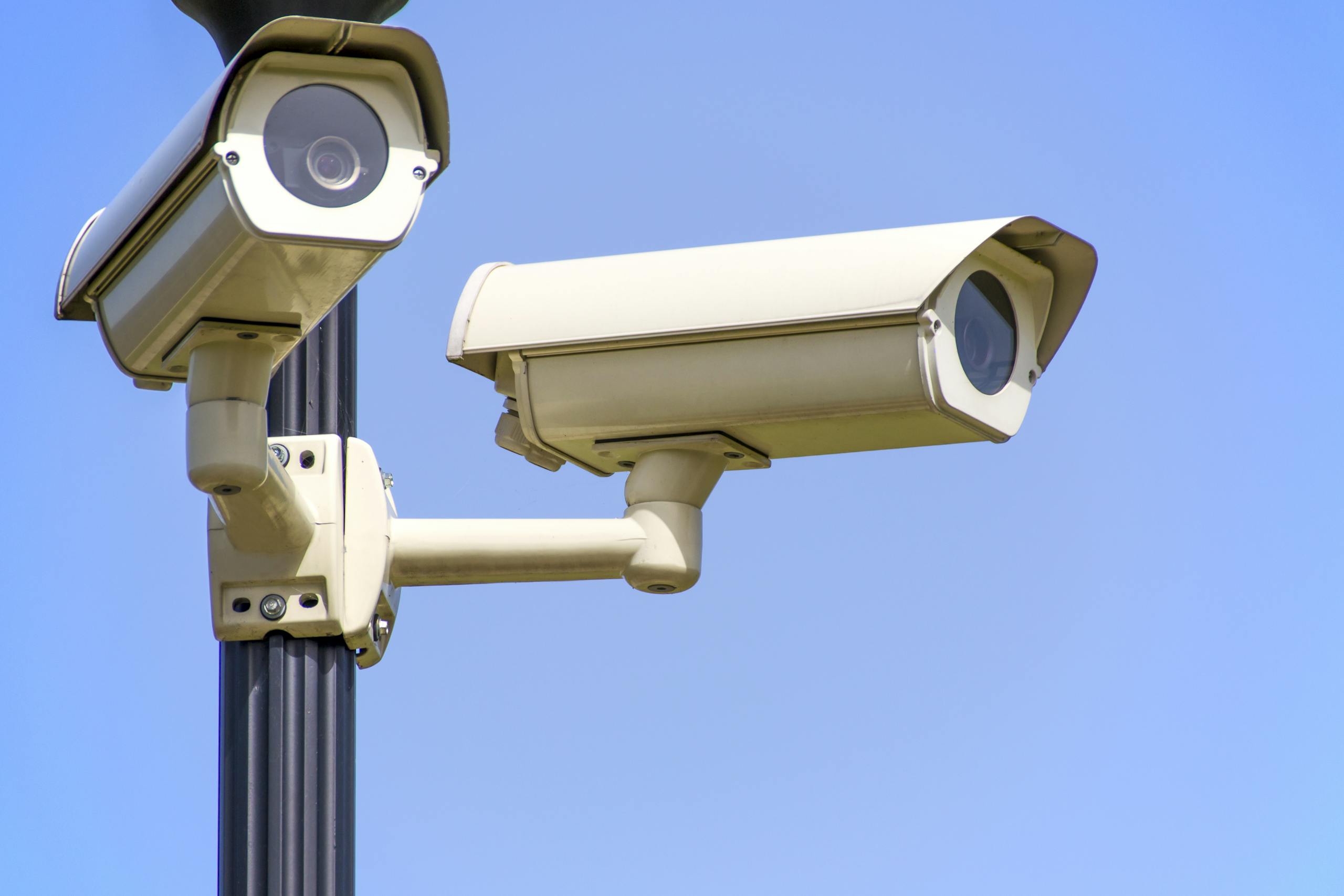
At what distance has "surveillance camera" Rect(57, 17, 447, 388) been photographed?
1825mm

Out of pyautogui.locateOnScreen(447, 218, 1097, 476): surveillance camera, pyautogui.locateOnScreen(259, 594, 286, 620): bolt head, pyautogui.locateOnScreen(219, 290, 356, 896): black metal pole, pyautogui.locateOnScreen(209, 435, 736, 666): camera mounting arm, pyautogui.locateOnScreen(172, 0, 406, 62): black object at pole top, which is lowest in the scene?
pyautogui.locateOnScreen(219, 290, 356, 896): black metal pole

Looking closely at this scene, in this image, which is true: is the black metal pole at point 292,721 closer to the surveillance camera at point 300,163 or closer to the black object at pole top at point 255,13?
the black object at pole top at point 255,13

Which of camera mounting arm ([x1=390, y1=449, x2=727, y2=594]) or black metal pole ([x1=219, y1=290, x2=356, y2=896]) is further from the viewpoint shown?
camera mounting arm ([x1=390, y1=449, x2=727, y2=594])

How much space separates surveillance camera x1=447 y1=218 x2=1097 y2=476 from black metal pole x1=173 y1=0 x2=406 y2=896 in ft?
0.61

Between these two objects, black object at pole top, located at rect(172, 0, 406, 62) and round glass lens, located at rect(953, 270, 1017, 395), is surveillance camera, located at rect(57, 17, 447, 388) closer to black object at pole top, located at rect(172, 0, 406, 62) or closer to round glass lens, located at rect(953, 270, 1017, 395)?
black object at pole top, located at rect(172, 0, 406, 62)

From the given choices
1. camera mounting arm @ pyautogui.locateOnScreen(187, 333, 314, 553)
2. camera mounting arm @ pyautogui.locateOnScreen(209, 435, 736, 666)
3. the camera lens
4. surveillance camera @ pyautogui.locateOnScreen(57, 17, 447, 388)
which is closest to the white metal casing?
camera mounting arm @ pyautogui.locateOnScreen(209, 435, 736, 666)

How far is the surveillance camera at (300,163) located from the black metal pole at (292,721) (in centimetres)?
46

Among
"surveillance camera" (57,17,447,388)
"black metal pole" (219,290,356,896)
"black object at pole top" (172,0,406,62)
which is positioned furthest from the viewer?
"black object at pole top" (172,0,406,62)

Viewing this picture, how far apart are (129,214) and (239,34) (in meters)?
0.45

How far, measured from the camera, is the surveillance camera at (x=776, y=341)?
2.36m

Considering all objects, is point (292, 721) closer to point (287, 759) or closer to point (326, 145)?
point (287, 759)

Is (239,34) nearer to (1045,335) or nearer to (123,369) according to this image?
(123,369)

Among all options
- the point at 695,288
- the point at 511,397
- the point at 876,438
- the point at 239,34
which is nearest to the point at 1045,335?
the point at 876,438

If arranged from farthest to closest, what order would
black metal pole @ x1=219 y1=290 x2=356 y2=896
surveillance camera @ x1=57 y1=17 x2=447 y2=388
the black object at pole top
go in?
the black object at pole top
black metal pole @ x1=219 y1=290 x2=356 y2=896
surveillance camera @ x1=57 y1=17 x2=447 y2=388
